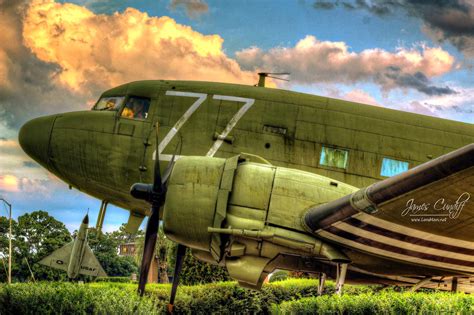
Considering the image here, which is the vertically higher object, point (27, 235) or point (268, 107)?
point (268, 107)

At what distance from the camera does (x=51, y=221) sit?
227ft

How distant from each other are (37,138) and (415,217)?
9.22 m

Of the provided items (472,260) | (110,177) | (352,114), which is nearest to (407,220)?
(472,260)

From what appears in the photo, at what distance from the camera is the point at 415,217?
10.8 meters

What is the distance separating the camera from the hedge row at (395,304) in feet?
28.2

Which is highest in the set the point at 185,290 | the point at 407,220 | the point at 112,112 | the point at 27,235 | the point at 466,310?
the point at 112,112

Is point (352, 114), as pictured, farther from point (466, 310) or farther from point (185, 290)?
point (185, 290)

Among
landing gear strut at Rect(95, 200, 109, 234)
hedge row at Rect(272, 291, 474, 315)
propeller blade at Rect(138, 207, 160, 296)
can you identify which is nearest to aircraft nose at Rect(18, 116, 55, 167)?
landing gear strut at Rect(95, 200, 109, 234)

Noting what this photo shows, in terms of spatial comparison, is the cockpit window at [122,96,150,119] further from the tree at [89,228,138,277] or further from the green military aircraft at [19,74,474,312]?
the tree at [89,228,138,277]

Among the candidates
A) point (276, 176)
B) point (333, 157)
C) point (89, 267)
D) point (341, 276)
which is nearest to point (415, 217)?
point (341, 276)

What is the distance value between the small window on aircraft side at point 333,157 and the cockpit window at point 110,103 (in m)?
5.20

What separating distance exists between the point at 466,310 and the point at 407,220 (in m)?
2.68

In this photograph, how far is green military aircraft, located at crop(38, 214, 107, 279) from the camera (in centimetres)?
2995

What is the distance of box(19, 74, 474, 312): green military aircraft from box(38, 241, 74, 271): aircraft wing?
16141 mm
